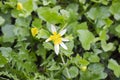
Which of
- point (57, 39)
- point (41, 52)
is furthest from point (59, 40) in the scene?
point (41, 52)

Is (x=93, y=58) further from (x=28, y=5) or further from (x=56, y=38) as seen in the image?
(x=28, y=5)

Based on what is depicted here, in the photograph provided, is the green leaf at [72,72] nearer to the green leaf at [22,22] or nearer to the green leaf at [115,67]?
the green leaf at [115,67]

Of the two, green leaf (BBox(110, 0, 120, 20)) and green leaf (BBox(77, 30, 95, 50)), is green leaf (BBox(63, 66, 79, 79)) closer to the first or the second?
green leaf (BBox(77, 30, 95, 50))

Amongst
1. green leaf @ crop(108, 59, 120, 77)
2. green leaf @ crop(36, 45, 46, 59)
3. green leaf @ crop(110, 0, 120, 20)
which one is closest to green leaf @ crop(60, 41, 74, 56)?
green leaf @ crop(36, 45, 46, 59)

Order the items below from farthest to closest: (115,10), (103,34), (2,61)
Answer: (115,10), (103,34), (2,61)

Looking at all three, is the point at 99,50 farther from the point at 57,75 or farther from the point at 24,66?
the point at 24,66
